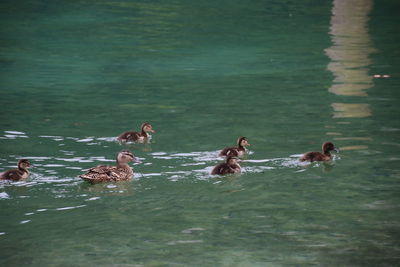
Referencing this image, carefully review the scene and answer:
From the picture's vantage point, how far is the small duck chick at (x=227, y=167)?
10.1 m

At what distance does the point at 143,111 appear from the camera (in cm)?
1488

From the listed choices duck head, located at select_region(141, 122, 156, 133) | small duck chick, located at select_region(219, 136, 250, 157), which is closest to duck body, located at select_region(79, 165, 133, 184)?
small duck chick, located at select_region(219, 136, 250, 157)

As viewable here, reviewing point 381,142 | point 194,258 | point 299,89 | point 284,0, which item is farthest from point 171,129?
point 284,0

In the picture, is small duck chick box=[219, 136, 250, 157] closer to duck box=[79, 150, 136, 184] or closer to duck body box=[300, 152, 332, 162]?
duck body box=[300, 152, 332, 162]

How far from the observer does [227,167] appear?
33.1ft

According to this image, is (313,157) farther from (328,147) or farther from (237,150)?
(237,150)

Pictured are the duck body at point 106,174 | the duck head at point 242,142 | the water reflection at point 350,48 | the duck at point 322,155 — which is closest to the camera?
the duck body at point 106,174

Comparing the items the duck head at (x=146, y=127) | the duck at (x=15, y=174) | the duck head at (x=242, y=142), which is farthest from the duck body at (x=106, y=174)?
the duck head at (x=146, y=127)

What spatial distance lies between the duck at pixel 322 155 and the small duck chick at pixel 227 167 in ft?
3.29

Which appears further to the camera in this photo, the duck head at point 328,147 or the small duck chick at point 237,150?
the duck head at point 328,147

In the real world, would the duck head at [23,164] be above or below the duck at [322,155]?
above

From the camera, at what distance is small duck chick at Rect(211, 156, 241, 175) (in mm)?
10072

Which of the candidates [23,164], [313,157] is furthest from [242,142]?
[23,164]

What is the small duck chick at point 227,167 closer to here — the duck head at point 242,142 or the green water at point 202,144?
the green water at point 202,144
